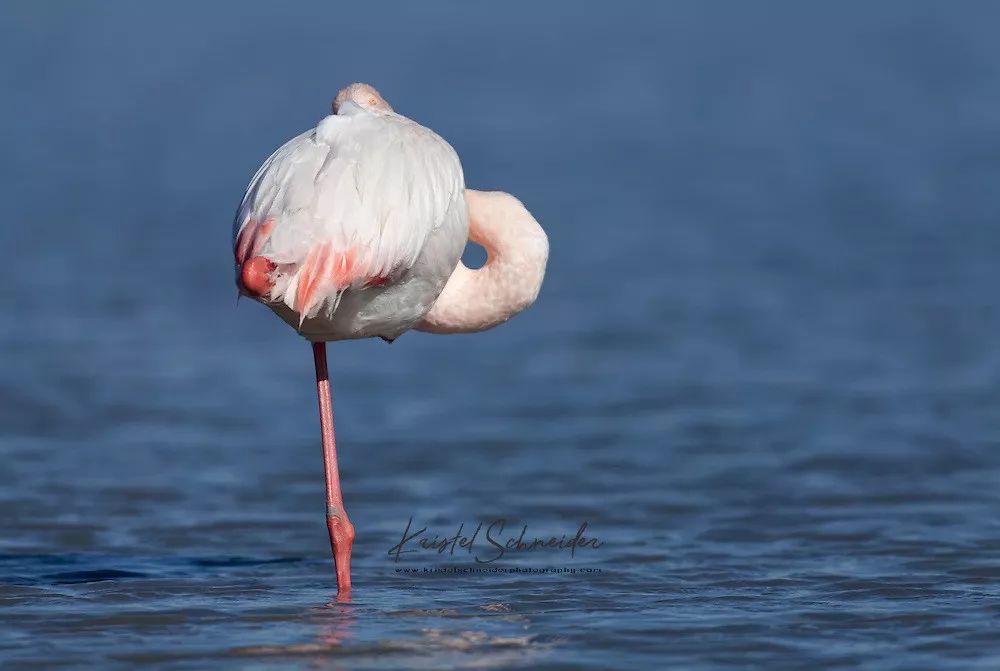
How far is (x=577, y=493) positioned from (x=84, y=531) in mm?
2293

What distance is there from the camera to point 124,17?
31.4m

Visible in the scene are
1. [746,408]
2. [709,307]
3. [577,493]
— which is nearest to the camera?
[577,493]

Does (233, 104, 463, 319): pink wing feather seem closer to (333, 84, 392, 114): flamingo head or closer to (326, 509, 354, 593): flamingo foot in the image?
(333, 84, 392, 114): flamingo head

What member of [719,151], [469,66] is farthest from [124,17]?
[719,151]

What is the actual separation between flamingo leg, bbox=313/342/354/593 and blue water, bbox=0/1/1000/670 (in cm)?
14

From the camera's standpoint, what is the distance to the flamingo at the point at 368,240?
20.0 ft

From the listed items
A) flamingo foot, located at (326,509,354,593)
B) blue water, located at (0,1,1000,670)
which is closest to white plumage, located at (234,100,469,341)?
flamingo foot, located at (326,509,354,593)

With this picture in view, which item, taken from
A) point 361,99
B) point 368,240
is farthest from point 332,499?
point 361,99

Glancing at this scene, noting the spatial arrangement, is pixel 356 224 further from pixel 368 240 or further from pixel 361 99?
pixel 361 99

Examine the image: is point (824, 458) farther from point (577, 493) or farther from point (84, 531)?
point (84, 531)
